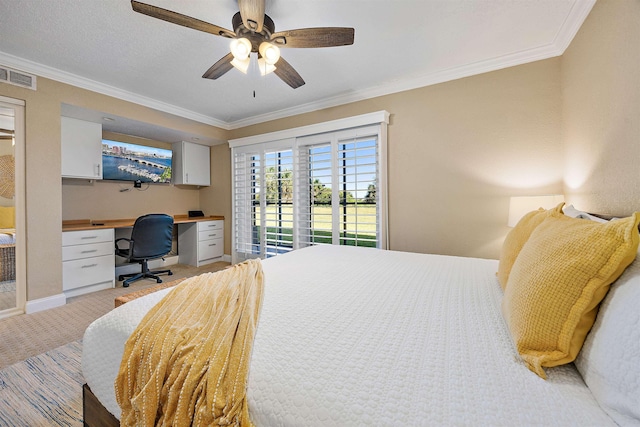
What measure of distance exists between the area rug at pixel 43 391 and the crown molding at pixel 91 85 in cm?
270

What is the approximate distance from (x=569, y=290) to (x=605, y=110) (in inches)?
62.9

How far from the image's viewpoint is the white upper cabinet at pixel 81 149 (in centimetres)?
311

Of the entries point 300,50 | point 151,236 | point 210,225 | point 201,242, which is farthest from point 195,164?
point 300,50

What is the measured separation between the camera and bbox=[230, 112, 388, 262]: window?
3.22 m

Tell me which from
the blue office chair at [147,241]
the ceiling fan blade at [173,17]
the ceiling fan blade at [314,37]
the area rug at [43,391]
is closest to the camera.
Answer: the area rug at [43,391]

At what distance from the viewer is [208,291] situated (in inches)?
48.5

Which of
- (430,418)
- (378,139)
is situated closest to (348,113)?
(378,139)

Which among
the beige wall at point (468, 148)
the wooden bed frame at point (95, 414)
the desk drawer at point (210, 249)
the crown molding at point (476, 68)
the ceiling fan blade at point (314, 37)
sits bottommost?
the wooden bed frame at point (95, 414)

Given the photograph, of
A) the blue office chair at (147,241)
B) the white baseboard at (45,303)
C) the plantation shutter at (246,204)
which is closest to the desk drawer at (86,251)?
the blue office chair at (147,241)

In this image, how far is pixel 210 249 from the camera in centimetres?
462

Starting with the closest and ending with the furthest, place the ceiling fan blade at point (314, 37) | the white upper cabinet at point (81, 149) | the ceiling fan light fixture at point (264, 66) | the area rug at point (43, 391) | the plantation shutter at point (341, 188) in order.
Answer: the area rug at point (43, 391) → the ceiling fan blade at point (314, 37) → the ceiling fan light fixture at point (264, 66) → the white upper cabinet at point (81, 149) → the plantation shutter at point (341, 188)

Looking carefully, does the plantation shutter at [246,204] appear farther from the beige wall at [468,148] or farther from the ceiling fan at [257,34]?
the ceiling fan at [257,34]

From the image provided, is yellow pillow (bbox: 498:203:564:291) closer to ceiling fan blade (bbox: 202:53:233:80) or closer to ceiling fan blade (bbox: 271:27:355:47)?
ceiling fan blade (bbox: 271:27:355:47)

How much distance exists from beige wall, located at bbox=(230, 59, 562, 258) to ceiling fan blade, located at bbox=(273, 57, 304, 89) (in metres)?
1.28
